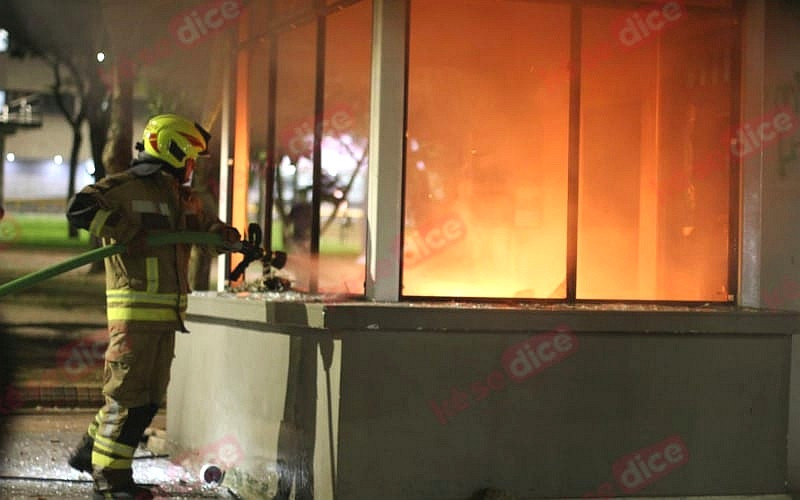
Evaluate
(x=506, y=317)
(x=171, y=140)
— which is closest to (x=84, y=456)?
(x=171, y=140)

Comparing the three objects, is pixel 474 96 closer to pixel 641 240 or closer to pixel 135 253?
pixel 641 240

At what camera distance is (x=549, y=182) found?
21.7 ft

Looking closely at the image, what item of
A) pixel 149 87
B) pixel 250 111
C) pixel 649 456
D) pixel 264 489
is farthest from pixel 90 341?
pixel 649 456

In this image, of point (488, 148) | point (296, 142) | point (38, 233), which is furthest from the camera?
point (38, 233)

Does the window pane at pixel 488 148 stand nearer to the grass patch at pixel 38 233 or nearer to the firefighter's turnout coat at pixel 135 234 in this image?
the firefighter's turnout coat at pixel 135 234

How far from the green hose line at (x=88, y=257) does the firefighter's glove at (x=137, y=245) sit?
26 millimetres

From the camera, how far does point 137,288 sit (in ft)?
19.0

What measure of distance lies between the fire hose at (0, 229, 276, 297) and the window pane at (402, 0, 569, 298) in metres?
0.94

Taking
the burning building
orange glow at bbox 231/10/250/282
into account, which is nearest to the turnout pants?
the burning building

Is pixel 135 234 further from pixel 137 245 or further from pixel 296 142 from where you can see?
pixel 296 142

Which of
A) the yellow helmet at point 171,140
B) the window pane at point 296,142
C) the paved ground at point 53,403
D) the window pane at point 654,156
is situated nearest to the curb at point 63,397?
the paved ground at point 53,403

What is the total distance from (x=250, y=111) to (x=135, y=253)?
9.81 feet

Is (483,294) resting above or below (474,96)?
below

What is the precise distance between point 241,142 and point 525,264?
3.01 meters
